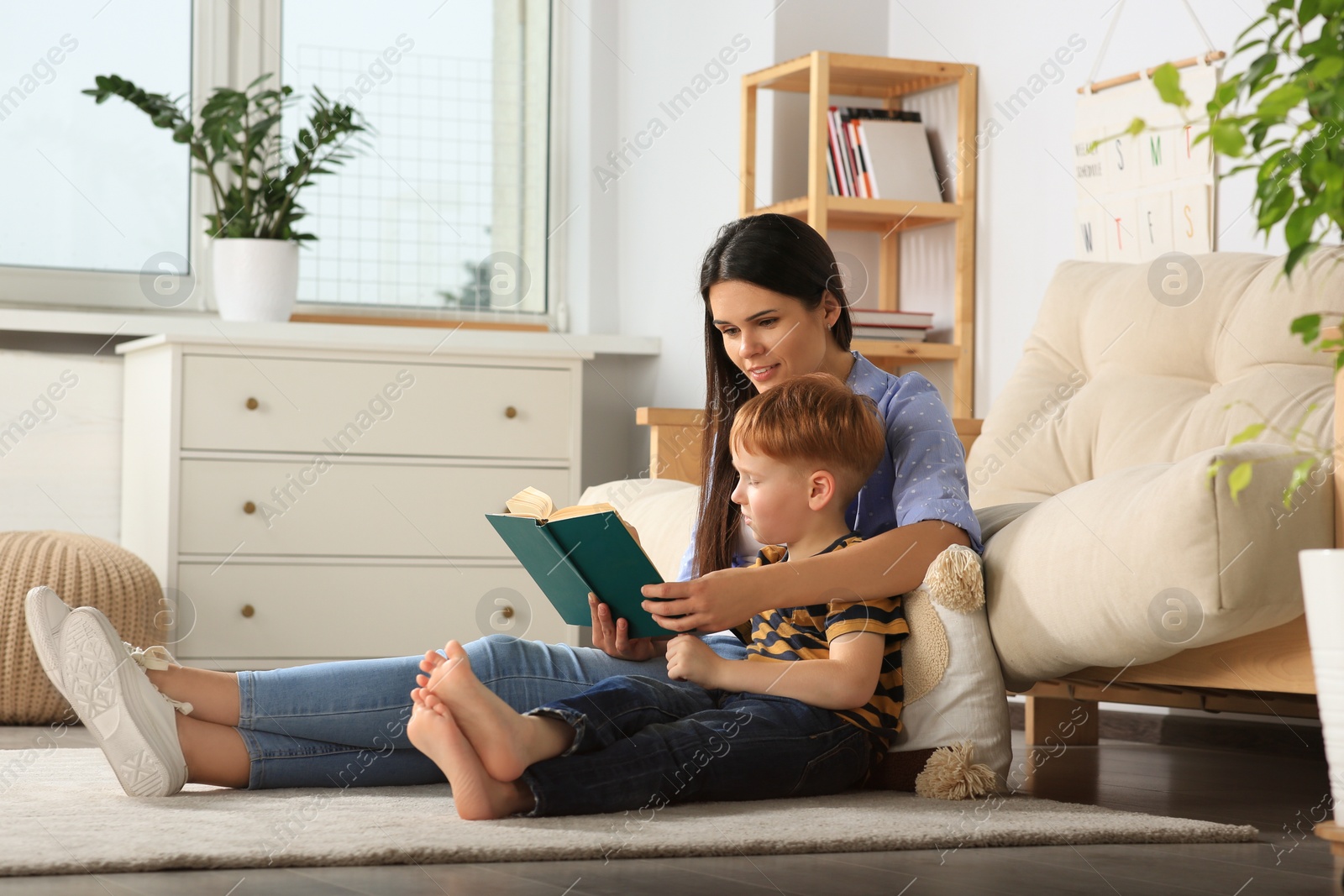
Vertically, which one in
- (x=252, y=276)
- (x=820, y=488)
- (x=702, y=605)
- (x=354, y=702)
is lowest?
(x=354, y=702)

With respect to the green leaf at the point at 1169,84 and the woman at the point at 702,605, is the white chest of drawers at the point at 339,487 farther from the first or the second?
the green leaf at the point at 1169,84

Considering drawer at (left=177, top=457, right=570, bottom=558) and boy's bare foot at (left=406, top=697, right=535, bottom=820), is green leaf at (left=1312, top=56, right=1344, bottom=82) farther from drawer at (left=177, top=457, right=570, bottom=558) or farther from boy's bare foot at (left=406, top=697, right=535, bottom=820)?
drawer at (left=177, top=457, right=570, bottom=558)

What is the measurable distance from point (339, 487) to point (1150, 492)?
6.53 ft

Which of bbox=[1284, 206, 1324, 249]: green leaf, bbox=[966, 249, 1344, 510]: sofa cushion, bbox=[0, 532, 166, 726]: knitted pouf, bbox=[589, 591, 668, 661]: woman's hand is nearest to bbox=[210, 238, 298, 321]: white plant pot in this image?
bbox=[0, 532, 166, 726]: knitted pouf

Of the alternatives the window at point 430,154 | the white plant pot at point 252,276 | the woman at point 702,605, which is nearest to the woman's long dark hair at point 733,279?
Answer: the woman at point 702,605

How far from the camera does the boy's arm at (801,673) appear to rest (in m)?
1.47

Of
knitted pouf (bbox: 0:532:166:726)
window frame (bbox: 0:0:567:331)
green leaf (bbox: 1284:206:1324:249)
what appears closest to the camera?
green leaf (bbox: 1284:206:1324:249)

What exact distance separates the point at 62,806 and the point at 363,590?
5.18 ft

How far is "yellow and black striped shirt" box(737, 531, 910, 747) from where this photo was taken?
59.5 inches

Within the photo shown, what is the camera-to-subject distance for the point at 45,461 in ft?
10.7

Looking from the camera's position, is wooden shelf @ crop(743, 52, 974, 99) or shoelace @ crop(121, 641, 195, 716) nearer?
shoelace @ crop(121, 641, 195, 716)

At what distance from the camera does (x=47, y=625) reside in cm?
144

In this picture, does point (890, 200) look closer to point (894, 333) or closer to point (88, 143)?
point (894, 333)

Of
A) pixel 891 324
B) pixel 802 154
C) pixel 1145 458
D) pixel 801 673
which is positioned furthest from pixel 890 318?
pixel 801 673
